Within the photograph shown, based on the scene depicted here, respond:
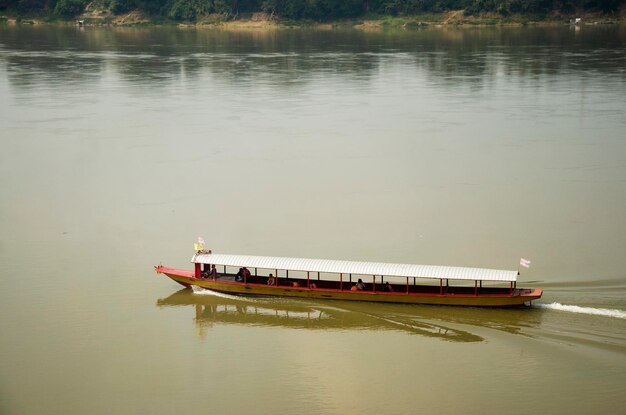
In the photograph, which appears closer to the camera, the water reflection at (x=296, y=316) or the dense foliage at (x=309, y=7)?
the water reflection at (x=296, y=316)

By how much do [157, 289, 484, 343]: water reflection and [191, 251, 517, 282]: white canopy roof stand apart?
24.4 inches

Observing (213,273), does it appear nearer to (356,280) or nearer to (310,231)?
(356,280)

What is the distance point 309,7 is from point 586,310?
50.0 metres

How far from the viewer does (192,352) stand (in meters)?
13.7

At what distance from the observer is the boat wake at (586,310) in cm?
1376

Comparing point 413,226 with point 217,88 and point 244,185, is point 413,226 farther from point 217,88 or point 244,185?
point 217,88

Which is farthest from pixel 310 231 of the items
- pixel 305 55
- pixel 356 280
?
pixel 305 55

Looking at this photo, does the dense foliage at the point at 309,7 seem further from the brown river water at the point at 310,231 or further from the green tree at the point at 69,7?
the brown river water at the point at 310,231

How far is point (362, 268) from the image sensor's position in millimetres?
14664

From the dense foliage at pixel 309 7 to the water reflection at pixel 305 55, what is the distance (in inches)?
92.1

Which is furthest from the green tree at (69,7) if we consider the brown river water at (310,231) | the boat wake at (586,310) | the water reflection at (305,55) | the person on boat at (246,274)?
the boat wake at (586,310)

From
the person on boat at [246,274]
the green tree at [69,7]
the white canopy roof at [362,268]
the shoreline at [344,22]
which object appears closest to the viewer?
the white canopy roof at [362,268]

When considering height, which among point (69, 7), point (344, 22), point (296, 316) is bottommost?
point (296, 316)

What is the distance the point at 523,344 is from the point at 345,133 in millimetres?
14515
